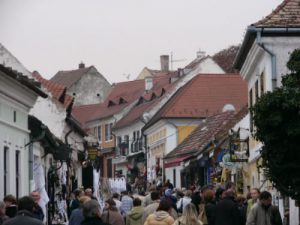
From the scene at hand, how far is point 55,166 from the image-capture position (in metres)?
41.3

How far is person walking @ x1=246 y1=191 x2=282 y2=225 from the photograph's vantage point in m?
22.1

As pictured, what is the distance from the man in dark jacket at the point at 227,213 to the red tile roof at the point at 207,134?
29.8 meters

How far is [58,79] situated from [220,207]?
100 metres

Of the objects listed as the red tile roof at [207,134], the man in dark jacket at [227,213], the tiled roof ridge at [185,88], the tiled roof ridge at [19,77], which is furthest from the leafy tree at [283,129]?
the tiled roof ridge at [185,88]

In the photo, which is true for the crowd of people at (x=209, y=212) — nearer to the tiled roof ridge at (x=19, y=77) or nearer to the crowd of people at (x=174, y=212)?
the crowd of people at (x=174, y=212)

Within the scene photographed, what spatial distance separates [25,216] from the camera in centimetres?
1578

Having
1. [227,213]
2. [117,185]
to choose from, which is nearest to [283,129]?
[227,213]

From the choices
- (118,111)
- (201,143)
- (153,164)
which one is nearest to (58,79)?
(118,111)

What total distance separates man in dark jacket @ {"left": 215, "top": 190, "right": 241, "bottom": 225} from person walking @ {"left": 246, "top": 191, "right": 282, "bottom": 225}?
49cm

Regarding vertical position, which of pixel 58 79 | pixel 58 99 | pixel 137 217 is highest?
pixel 58 79

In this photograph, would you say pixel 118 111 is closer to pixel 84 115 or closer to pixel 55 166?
pixel 84 115

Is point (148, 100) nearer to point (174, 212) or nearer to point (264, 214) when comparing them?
point (174, 212)

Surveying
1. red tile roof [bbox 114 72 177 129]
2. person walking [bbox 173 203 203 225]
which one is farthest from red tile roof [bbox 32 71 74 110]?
person walking [bbox 173 203 203 225]

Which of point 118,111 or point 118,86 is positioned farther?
point 118,86
